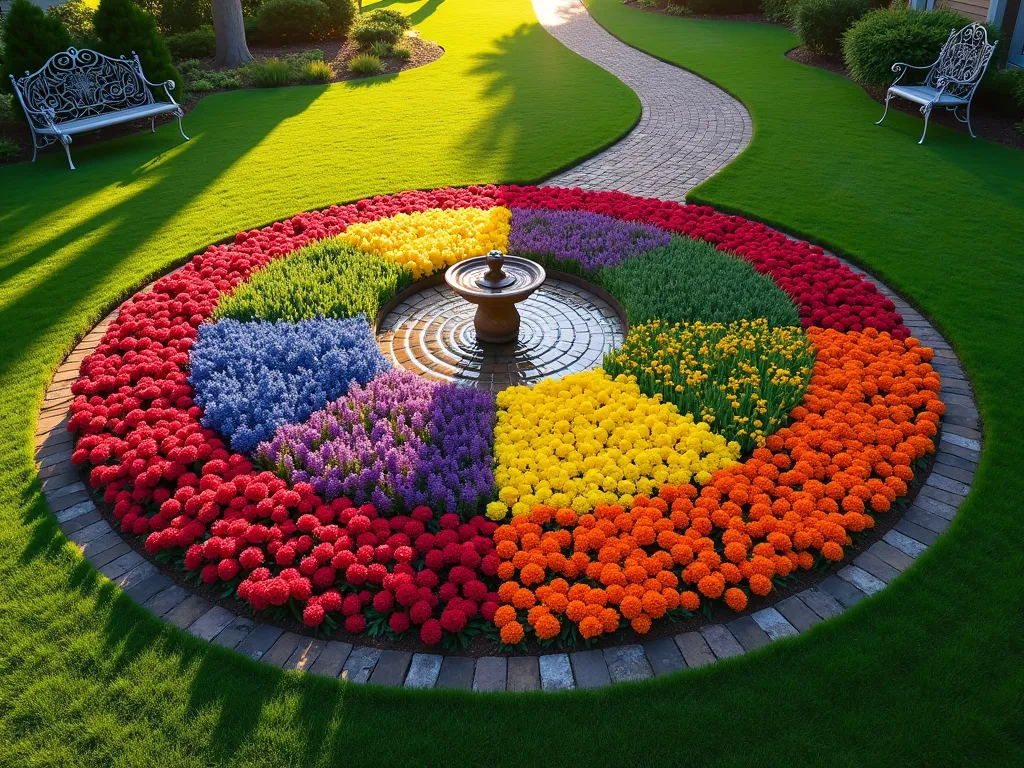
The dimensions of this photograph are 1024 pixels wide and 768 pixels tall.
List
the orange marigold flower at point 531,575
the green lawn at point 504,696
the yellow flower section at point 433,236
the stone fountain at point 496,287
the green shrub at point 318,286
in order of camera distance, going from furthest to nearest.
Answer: the yellow flower section at point 433,236, the green shrub at point 318,286, the stone fountain at point 496,287, the orange marigold flower at point 531,575, the green lawn at point 504,696

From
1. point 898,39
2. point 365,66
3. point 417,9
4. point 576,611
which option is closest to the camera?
point 576,611

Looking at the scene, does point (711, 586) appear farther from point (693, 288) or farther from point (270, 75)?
point (270, 75)

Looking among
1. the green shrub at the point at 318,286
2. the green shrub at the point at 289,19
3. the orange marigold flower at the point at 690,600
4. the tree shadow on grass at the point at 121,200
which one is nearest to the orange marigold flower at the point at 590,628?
the orange marigold flower at the point at 690,600

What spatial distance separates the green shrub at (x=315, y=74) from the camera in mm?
17094

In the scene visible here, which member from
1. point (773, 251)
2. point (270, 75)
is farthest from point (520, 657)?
point (270, 75)

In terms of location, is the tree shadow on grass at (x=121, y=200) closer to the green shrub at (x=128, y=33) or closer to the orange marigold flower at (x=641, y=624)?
the green shrub at (x=128, y=33)

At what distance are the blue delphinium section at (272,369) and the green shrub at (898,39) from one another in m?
12.2

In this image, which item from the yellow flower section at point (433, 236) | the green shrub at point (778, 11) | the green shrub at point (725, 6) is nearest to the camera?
the yellow flower section at point (433, 236)

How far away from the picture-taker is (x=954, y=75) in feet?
42.0

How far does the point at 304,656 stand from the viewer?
3.93 meters

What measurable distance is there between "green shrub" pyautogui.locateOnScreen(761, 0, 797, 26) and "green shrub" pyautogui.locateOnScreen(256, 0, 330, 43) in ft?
44.7

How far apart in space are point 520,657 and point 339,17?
21.6 m

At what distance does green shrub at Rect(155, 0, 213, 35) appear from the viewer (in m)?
19.8

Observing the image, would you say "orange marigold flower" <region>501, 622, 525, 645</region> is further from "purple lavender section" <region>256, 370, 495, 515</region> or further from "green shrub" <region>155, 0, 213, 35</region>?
"green shrub" <region>155, 0, 213, 35</region>
